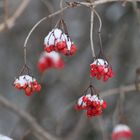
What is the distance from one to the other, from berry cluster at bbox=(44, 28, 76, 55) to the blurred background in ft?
8.64

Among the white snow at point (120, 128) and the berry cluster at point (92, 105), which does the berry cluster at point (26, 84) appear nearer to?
the berry cluster at point (92, 105)

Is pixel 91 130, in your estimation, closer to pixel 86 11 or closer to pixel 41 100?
pixel 41 100

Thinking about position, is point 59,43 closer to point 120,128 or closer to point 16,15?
point 16,15

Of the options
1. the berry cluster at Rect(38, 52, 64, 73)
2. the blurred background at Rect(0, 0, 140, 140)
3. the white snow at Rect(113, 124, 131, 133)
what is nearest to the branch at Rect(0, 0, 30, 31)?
the berry cluster at Rect(38, 52, 64, 73)

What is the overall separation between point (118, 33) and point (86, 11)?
75cm

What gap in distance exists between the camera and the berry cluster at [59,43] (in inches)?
115

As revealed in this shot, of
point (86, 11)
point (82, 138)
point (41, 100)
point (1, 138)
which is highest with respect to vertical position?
point (86, 11)

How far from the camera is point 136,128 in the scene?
265 inches

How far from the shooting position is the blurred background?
5852mm

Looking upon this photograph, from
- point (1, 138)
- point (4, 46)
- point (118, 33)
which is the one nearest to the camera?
point (1, 138)

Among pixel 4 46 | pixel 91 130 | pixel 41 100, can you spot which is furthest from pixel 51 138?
pixel 4 46

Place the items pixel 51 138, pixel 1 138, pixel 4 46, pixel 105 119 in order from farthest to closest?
pixel 4 46 < pixel 105 119 < pixel 51 138 < pixel 1 138

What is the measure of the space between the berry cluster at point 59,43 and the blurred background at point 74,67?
104 inches

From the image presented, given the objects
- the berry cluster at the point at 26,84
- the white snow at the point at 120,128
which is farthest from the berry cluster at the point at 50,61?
the berry cluster at the point at 26,84
